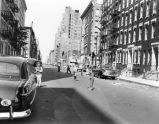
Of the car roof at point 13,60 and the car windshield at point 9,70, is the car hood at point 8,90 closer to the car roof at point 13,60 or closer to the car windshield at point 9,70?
the car windshield at point 9,70

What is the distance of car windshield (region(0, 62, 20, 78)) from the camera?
7.36m

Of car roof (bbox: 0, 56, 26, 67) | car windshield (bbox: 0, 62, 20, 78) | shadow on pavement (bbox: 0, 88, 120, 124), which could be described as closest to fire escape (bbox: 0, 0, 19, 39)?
shadow on pavement (bbox: 0, 88, 120, 124)

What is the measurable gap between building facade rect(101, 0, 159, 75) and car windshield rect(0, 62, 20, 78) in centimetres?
2831

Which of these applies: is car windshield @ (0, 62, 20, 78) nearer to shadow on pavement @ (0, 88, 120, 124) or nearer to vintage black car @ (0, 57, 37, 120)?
vintage black car @ (0, 57, 37, 120)

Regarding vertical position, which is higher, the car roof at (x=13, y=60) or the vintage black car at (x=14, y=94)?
the car roof at (x=13, y=60)

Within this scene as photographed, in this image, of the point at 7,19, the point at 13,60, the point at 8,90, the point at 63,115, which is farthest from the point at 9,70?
the point at 7,19

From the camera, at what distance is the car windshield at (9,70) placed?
736 centimetres

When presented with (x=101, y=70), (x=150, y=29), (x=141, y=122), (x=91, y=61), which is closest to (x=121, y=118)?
(x=141, y=122)

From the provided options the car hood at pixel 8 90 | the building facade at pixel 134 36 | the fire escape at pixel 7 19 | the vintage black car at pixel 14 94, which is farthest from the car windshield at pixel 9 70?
the fire escape at pixel 7 19

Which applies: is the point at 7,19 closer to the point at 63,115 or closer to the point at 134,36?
the point at 134,36

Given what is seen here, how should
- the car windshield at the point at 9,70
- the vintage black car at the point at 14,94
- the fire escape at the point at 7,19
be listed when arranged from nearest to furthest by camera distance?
the vintage black car at the point at 14,94, the car windshield at the point at 9,70, the fire escape at the point at 7,19

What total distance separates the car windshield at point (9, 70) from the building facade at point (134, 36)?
92.9ft

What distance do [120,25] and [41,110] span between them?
42238 mm

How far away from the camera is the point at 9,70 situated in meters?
7.49
